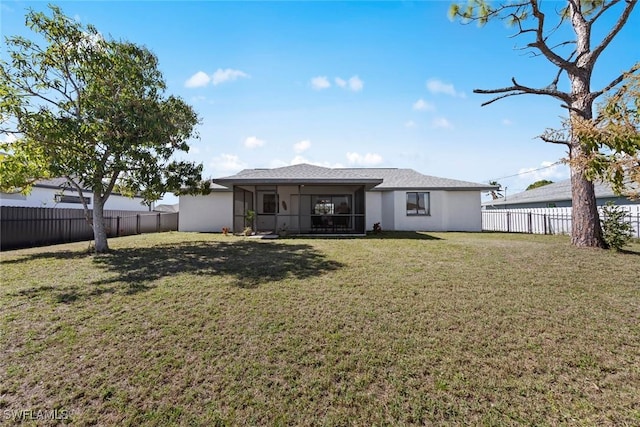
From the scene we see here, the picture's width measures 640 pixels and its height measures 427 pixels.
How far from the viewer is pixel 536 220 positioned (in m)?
15.3

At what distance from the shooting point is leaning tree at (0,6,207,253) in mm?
7543

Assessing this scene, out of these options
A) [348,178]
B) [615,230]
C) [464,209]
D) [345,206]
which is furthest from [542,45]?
[345,206]

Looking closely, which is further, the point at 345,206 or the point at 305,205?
the point at 305,205

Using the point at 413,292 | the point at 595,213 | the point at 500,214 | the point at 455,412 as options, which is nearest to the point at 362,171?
the point at 500,214

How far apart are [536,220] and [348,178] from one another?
11.6 meters

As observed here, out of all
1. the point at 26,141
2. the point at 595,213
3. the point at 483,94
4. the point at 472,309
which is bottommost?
the point at 472,309

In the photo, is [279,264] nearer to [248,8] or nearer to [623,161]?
[623,161]

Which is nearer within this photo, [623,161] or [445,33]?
[623,161]

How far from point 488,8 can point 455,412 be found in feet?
38.2

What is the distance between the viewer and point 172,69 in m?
9.90

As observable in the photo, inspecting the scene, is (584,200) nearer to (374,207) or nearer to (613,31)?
(613,31)

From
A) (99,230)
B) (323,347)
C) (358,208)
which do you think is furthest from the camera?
(358,208)

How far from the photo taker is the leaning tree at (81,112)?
754cm

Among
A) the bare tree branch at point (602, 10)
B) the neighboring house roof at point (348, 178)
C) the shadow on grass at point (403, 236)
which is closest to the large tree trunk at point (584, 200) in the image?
the bare tree branch at point (602, 10)
